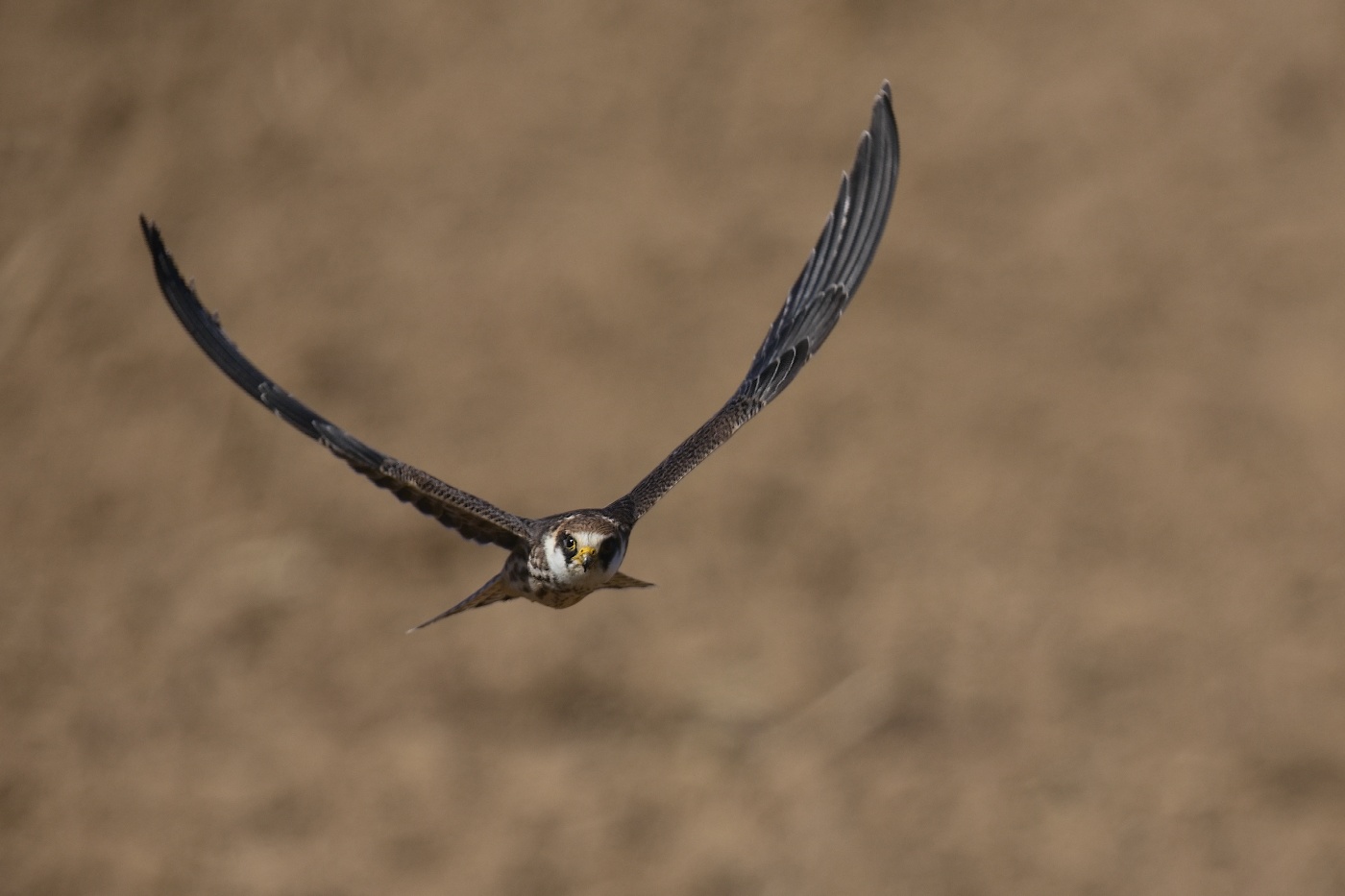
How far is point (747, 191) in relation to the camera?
2053 centimetres

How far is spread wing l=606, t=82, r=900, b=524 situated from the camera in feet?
29.3

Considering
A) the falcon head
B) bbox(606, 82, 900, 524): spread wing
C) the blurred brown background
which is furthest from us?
the blurred brown background

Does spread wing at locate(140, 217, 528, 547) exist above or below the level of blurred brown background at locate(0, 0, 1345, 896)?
below

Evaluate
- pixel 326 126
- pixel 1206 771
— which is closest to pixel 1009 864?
pixel 1206 771

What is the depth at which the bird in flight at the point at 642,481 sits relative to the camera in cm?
748

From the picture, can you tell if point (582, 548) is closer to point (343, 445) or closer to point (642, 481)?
point (343, 445)

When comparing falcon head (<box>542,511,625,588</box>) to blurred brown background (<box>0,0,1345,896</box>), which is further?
blurred brown background (<box>0,0,1345,896</box>)

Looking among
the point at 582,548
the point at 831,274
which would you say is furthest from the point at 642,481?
the point at 831,274

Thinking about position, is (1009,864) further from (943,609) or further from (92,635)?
(92,635)

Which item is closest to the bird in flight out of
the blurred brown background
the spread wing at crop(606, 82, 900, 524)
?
the spread wing at crop(606, 82, 900, 524)

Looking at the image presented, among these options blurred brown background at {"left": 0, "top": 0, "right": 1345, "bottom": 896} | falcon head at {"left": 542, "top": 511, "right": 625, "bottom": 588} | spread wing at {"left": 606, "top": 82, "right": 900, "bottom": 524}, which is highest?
blurred brown background at {"left": 0, "top": 0, "right": 1345, "bottom": 896}

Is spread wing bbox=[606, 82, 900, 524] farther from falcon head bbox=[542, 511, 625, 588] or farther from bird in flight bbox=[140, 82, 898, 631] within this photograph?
falcon head bbox=[542, 511, 625, 588]

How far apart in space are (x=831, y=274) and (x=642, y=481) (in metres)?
1.61

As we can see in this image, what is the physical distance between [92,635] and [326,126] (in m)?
5.67
